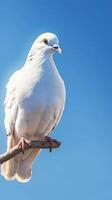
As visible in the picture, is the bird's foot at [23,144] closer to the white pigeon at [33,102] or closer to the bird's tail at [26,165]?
the white pigeon at [33,102]

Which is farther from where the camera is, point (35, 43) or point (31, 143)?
point (35, 43)

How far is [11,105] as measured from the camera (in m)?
7.92

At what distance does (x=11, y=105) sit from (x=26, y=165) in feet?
2.76

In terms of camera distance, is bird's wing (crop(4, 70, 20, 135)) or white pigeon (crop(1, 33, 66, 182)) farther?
bird's wing (crop(4, 70, 20, 135))

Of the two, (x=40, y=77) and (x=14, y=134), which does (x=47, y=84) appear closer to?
(x=40, y=77)

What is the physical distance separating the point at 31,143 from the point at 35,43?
5.57 feet

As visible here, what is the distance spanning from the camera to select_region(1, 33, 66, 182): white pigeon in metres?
7.66

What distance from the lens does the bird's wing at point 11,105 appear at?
25.8ft

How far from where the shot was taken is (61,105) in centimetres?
785

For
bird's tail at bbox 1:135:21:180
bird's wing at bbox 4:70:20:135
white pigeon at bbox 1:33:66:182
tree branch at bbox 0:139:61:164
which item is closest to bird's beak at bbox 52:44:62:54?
white pigeon at bbox 1:33:66:182

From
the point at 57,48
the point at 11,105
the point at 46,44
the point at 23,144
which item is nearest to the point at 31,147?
the point at 23,144

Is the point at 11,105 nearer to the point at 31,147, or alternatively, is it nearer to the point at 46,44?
the point at 46,44

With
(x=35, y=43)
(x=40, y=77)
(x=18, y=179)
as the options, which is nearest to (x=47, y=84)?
(x=40, y=77)

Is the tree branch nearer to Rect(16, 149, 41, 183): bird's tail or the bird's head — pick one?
Rect(16, 149, 41, 183): bird's tail
